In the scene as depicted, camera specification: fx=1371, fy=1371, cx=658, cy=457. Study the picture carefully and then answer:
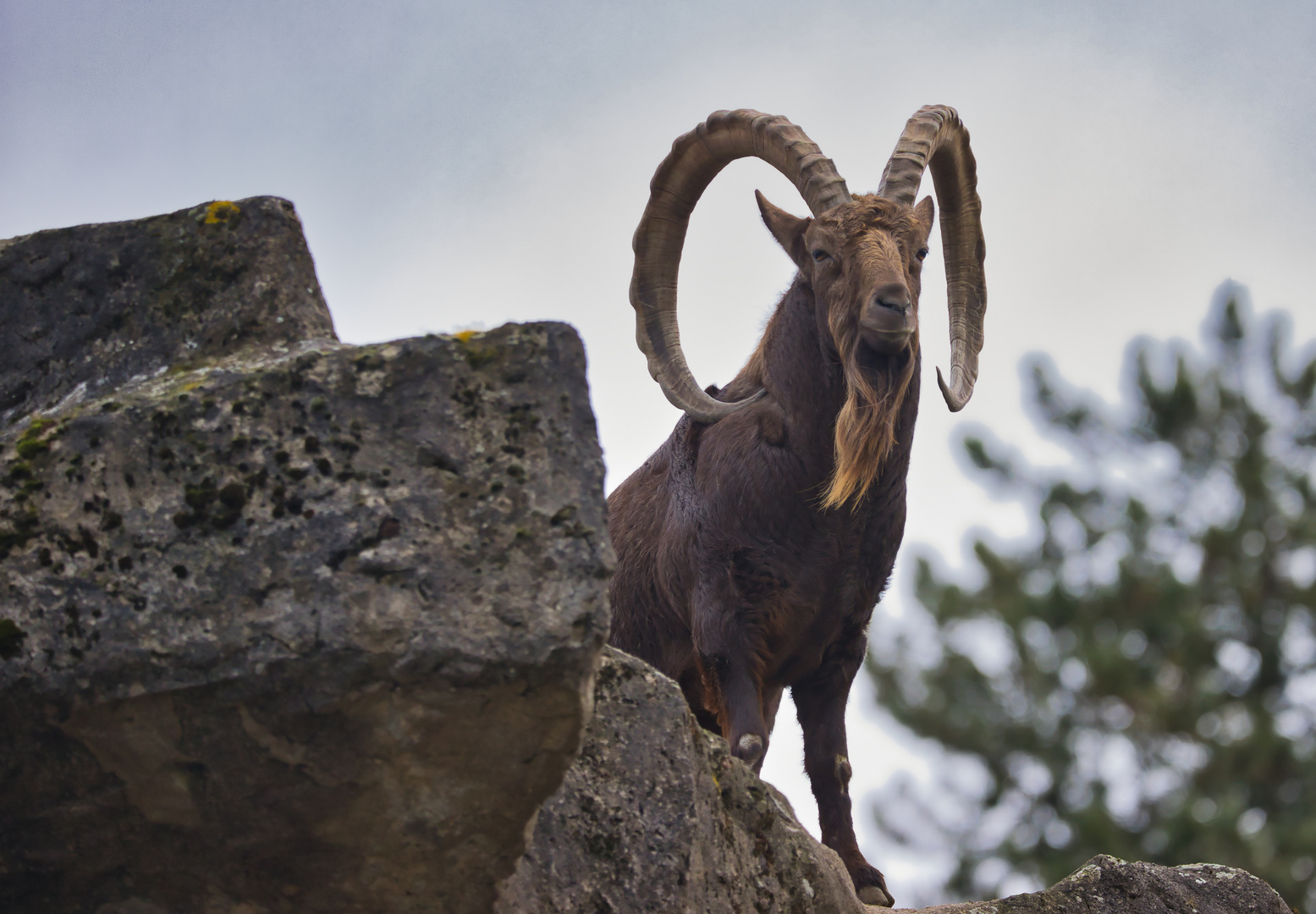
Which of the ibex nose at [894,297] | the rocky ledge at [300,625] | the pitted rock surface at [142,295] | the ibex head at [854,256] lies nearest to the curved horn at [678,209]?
the ibex head at [854,256]

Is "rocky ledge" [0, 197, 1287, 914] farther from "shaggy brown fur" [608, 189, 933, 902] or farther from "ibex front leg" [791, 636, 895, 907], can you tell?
"shaggy brown fur" [608, 189, 933, 902]

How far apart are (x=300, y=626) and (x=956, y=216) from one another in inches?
200

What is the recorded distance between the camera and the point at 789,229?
20.1 feet

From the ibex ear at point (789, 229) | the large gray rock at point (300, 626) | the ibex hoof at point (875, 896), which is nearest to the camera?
the large gray rock at point (300, 626)

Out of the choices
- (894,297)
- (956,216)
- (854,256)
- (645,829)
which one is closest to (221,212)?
(645,829)

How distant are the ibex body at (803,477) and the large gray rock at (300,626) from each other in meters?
2.78

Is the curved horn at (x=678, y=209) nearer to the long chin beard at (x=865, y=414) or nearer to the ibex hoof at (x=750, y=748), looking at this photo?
the long chin beard at (x=865, y=414)

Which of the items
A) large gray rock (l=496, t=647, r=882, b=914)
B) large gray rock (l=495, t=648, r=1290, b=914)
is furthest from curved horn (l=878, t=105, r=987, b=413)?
large gray rock (l=496, t=647, r=882, b=914)

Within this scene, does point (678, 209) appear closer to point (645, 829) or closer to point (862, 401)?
point (862, 401)

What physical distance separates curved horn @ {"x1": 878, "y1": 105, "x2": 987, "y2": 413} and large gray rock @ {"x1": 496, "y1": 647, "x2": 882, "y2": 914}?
285cm

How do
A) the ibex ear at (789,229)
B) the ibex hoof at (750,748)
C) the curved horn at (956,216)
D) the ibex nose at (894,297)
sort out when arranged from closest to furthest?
the ibex nose at (894,297) < the ibex hoof at (750,748) < the ibex ear at (789,229) < the curved horn at (956,216)

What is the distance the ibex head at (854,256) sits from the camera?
547cm

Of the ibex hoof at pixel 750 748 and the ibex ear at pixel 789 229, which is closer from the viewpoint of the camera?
the ibex hoof at pixel 750 748

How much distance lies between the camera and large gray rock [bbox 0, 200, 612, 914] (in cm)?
255
